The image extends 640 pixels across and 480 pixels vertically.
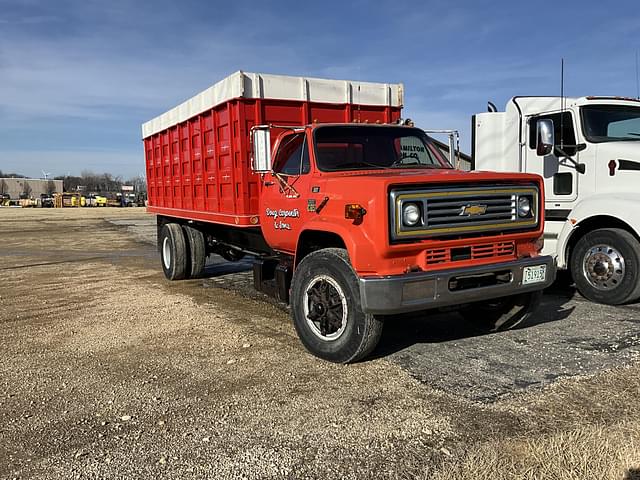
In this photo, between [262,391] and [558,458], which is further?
[262,391]

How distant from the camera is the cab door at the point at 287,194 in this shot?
16.9ft

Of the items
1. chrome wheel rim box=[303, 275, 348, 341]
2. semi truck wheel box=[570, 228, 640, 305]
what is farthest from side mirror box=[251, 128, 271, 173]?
semi truck wheel box=[570, 228, 640, 305]

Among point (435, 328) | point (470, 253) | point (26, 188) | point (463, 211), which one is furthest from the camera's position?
point (26, 188)

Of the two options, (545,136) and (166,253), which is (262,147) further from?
(166,253)

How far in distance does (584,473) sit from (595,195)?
4646 millimetres

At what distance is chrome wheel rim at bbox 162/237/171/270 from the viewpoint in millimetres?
9484

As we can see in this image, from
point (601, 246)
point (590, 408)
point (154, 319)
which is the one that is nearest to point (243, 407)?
point (590, 408)

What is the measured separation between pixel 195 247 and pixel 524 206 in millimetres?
6066

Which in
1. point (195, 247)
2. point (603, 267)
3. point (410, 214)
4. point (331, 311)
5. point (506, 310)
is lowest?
point (506, 310)

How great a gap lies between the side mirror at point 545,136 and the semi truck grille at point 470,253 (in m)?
2.38

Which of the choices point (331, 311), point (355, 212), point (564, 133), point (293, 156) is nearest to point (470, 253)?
point (355, 212)

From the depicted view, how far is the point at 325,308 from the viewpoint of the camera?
4602 mm

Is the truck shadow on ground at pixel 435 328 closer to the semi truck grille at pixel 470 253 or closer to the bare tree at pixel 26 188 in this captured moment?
the semi truck grille at pixel 470 253

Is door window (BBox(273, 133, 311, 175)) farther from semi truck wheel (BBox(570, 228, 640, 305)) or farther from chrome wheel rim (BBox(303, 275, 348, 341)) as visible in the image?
semi truck wheel (BBox(570, 228, 640, 305))
